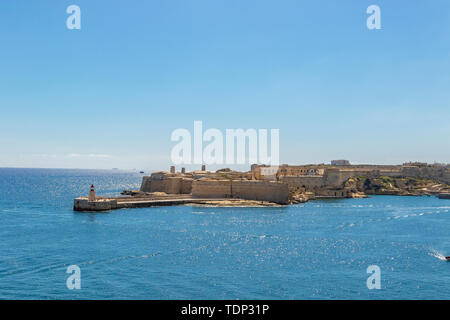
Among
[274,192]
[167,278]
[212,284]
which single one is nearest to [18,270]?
[167,278]

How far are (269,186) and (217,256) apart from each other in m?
33.5

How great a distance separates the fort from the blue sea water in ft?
40.4

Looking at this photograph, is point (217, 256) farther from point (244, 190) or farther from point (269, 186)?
point (244, 190)

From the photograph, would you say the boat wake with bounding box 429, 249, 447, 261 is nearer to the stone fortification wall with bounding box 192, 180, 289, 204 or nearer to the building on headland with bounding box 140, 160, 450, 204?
the stone fortification wall with bounding box 192, 180, 289, 204

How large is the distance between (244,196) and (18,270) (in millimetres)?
40463

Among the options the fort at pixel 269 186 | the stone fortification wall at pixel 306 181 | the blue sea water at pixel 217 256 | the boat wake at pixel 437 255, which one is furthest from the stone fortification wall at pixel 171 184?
the boat wake at pixel 437 255

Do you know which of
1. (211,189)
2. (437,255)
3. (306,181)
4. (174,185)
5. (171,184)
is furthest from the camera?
(306,181)

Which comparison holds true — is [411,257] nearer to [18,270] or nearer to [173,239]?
[173,239]

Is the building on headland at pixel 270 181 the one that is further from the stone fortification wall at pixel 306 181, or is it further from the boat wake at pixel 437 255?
the boat wake at pixel 437 255

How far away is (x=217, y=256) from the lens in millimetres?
23641

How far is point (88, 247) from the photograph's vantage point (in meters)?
25.1

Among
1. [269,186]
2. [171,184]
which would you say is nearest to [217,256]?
[269,186]

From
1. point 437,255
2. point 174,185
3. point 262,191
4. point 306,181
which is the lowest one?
point 437,255

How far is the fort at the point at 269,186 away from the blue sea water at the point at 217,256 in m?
12.3
